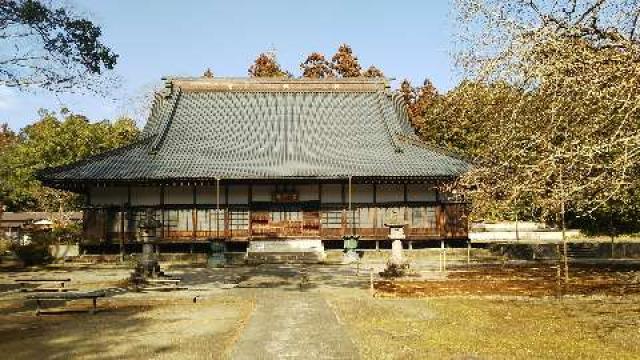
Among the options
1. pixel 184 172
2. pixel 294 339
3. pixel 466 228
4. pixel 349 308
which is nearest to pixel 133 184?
pixel 184 172

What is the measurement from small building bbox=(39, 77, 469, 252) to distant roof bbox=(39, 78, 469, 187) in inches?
4.1

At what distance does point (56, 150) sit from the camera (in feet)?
163

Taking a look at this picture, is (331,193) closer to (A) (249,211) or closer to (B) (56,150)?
(A) (249,211)

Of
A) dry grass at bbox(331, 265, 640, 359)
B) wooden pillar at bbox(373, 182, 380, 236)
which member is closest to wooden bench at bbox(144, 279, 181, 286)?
dry grass at bbox(331, 265, 640, 359)

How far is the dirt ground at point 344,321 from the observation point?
320 inches

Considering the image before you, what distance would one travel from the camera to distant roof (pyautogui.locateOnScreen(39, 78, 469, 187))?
28609 mm

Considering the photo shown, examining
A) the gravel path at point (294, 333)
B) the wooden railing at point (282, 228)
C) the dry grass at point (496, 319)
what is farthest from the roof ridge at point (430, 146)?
the gravel path at point (294, 333)

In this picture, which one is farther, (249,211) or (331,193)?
(331,193)

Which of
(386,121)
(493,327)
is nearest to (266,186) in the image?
(386,121)

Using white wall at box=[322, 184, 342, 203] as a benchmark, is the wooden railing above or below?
below

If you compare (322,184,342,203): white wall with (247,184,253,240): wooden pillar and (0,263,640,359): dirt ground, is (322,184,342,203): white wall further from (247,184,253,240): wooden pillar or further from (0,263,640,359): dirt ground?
(0,263,640,359): dirt ground

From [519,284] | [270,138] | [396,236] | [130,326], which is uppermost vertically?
[270,138]

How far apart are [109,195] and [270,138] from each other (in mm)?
9511

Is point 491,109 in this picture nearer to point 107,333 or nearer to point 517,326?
point 517,326
